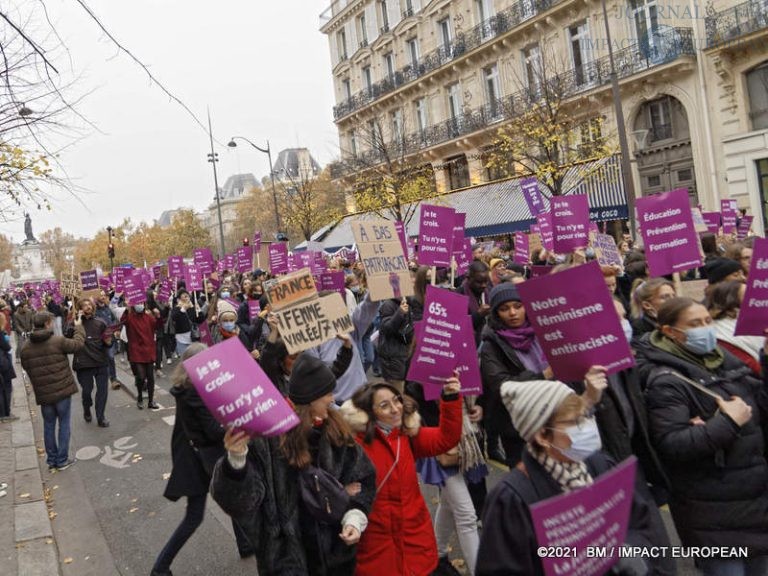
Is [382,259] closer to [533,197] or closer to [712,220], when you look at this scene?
[533,197]

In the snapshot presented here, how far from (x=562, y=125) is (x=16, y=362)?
61.3 ft

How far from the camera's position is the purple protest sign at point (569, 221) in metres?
7.77

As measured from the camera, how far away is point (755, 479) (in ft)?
8.94

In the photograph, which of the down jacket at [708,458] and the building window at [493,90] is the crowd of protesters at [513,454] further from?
the building window at [493,90]

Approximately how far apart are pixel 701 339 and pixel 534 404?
124 cm

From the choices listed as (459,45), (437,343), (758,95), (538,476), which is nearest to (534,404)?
(538,476)

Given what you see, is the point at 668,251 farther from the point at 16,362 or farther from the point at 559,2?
the point at 559,2

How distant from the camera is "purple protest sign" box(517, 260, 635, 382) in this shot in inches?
104

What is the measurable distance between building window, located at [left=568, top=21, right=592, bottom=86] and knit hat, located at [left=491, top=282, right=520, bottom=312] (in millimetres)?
21527

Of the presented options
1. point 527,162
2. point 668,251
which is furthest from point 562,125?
point 668,251

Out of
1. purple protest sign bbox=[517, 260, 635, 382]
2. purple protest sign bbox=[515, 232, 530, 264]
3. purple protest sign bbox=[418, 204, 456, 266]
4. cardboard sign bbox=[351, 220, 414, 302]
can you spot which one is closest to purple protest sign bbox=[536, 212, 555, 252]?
purple protest sign bbox=[515, 232, 530, 264]

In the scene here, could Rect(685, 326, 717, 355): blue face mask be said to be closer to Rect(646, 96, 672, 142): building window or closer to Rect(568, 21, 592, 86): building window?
Rect(646, 96, 672, 142): building window

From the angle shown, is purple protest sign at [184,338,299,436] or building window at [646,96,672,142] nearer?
purple protest sign at [184,338,299,436]

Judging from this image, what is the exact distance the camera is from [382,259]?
5.81 metres
